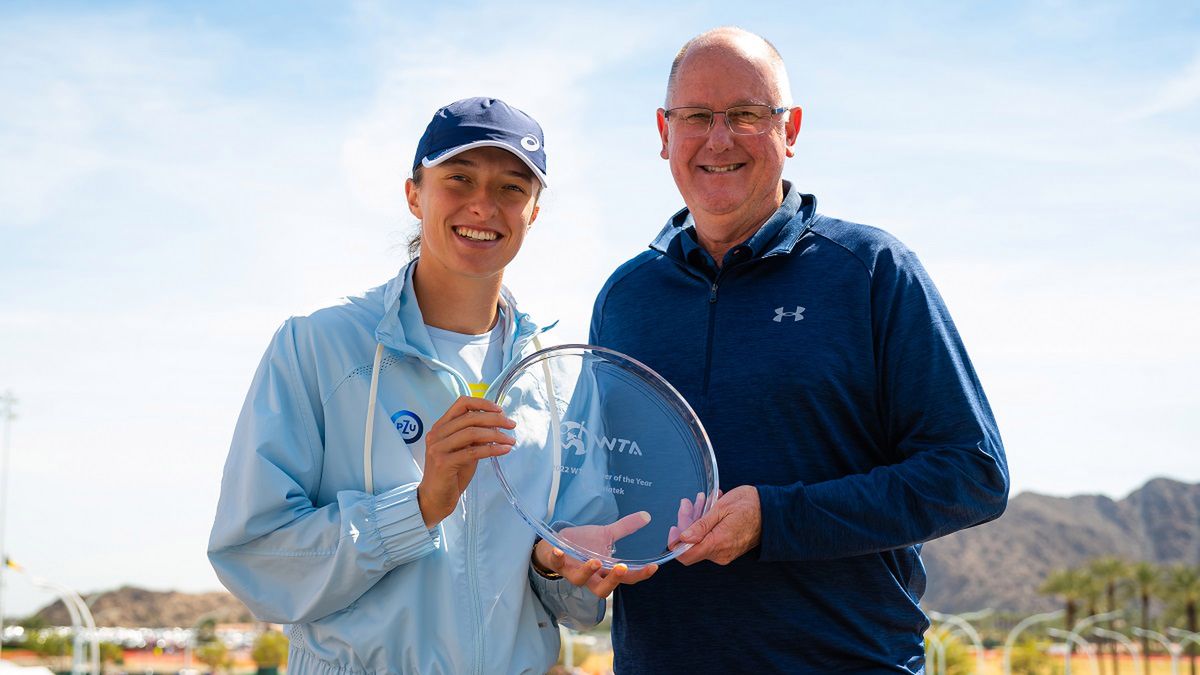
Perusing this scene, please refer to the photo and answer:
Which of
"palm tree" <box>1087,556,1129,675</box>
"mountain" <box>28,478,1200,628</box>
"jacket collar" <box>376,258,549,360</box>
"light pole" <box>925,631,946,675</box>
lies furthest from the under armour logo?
"mountain" <box>28,478,1200,628</box>

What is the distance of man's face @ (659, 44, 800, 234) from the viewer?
4.26 m

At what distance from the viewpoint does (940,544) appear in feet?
511

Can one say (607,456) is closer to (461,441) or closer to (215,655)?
(461,441)

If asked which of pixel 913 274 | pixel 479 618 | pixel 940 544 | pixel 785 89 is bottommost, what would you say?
pixel 940 544

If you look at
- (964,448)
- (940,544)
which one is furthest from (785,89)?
(940,544)

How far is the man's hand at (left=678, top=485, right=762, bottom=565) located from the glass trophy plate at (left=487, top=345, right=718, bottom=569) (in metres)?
0.10

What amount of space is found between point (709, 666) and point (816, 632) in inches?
15.0

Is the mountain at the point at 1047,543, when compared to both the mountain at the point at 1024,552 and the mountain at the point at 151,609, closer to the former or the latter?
the mountain at the point at 1024,552

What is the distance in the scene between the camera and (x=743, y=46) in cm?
429

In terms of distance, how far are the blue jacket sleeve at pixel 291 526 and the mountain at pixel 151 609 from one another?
13698 centimetres

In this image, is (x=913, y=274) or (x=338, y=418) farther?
(x=913, y=274)

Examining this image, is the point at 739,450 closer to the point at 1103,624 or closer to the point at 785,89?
the point at 785,89

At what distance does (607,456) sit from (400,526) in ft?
2.64

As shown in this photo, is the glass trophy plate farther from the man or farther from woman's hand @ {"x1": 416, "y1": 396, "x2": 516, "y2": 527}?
woman's hand @ {"x1": 416, "y1": 396, "x2": 516, "y2": 527}
